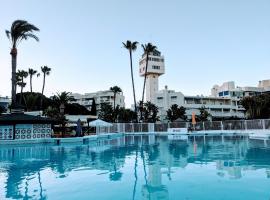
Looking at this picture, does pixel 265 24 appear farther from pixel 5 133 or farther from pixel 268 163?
pixel 5 133

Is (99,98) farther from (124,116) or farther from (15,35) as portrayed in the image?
(15,35)

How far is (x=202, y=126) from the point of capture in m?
41.6

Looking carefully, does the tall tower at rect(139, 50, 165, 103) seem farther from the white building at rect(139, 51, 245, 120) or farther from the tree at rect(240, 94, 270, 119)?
the tree at rect(240, 94, 270, 119)

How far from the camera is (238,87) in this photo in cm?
7588

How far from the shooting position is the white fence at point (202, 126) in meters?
32.7

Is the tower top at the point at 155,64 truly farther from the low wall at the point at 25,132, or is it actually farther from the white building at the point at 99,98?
the low wall at the point at 25,132

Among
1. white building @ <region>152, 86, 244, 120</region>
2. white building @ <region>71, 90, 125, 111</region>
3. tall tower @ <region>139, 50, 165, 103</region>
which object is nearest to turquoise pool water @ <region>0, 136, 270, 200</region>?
white building @ <region>152, 86, 244, 120</region>

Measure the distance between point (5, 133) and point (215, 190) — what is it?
2561 centimetres

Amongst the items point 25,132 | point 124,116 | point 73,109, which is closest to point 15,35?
point 25,132

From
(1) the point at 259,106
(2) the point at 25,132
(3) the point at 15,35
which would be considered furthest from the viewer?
(1) the point at 259,106

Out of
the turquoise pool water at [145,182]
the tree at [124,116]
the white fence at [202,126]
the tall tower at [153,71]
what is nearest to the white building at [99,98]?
the tall tower at [153,71]

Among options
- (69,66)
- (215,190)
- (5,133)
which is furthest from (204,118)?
(215,190)

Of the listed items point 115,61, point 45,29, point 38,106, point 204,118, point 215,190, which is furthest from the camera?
point 38,106

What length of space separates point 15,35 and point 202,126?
1130 inches
